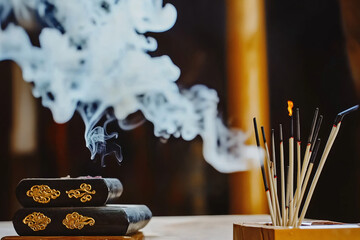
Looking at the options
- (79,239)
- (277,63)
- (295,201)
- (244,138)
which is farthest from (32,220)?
(277,63)

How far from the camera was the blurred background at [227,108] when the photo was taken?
307 cm

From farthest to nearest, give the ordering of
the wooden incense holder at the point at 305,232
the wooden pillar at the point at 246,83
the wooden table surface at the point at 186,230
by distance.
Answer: the wooden pillar at the point at 246,83, the wooden table surface at the point at 186,230, the wooden incense holder at the point at 305,232

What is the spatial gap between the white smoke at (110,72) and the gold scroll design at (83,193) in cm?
152

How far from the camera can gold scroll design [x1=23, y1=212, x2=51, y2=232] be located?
159 centimetres

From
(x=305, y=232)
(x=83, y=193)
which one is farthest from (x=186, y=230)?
(x=305, y=232)

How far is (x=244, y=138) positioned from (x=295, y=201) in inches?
74.3

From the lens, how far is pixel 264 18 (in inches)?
131

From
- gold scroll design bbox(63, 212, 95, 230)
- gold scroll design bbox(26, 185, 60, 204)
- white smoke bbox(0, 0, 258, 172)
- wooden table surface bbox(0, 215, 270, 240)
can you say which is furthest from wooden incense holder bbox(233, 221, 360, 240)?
white smoke bbox(0, 0, 258, 172)

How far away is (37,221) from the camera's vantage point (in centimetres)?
160

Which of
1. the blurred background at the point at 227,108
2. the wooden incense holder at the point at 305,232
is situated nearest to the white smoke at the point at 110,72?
the blurred background at the point at 227,108

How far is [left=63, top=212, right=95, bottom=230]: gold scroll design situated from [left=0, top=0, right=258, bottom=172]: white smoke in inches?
61.0

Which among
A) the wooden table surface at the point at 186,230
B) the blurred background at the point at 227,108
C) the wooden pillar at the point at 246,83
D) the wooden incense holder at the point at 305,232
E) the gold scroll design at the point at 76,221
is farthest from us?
the wooden pillar at the point at 246,83

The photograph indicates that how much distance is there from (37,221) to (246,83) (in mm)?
1897

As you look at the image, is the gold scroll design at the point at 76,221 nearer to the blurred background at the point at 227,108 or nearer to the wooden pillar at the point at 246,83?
the blurred background at the point at 227,108
